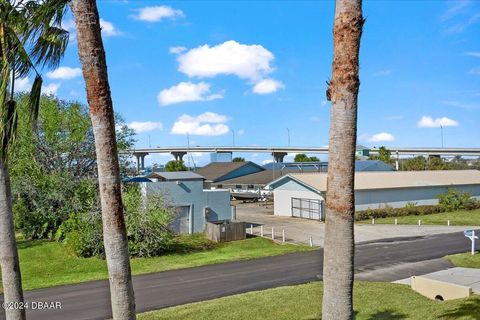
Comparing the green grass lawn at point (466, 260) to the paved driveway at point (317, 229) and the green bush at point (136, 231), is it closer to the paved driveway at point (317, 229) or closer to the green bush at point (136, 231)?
the paved driveway at point (317, 229)

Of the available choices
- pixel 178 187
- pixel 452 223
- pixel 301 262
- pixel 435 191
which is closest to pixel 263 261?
pixel 301 262

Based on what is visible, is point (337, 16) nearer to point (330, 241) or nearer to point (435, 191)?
point (330, 241)

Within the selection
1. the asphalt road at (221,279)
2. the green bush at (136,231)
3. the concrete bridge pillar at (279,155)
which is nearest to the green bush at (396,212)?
the asphalt road at (221,279)

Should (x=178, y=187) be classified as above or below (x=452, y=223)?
above

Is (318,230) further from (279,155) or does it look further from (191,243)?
(279,155)

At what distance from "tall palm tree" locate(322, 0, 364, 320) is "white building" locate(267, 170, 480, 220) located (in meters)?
35.4

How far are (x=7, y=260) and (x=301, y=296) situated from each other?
30.2 ft

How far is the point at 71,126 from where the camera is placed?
30.6 meters

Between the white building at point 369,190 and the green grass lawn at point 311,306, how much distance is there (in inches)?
992

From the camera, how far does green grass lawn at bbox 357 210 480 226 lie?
36.8 metres

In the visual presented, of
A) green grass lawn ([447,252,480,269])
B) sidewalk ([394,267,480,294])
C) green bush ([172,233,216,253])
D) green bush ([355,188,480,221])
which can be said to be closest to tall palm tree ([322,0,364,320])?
sidewalk ([394,267,480,294])

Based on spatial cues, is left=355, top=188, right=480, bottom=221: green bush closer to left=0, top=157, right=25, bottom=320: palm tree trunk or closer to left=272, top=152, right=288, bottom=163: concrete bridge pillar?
left=0, top=157, right=25, bottom=320: palm tree trunk

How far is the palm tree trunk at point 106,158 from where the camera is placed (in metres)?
5.22

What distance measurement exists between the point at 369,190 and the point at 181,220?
20000mm
